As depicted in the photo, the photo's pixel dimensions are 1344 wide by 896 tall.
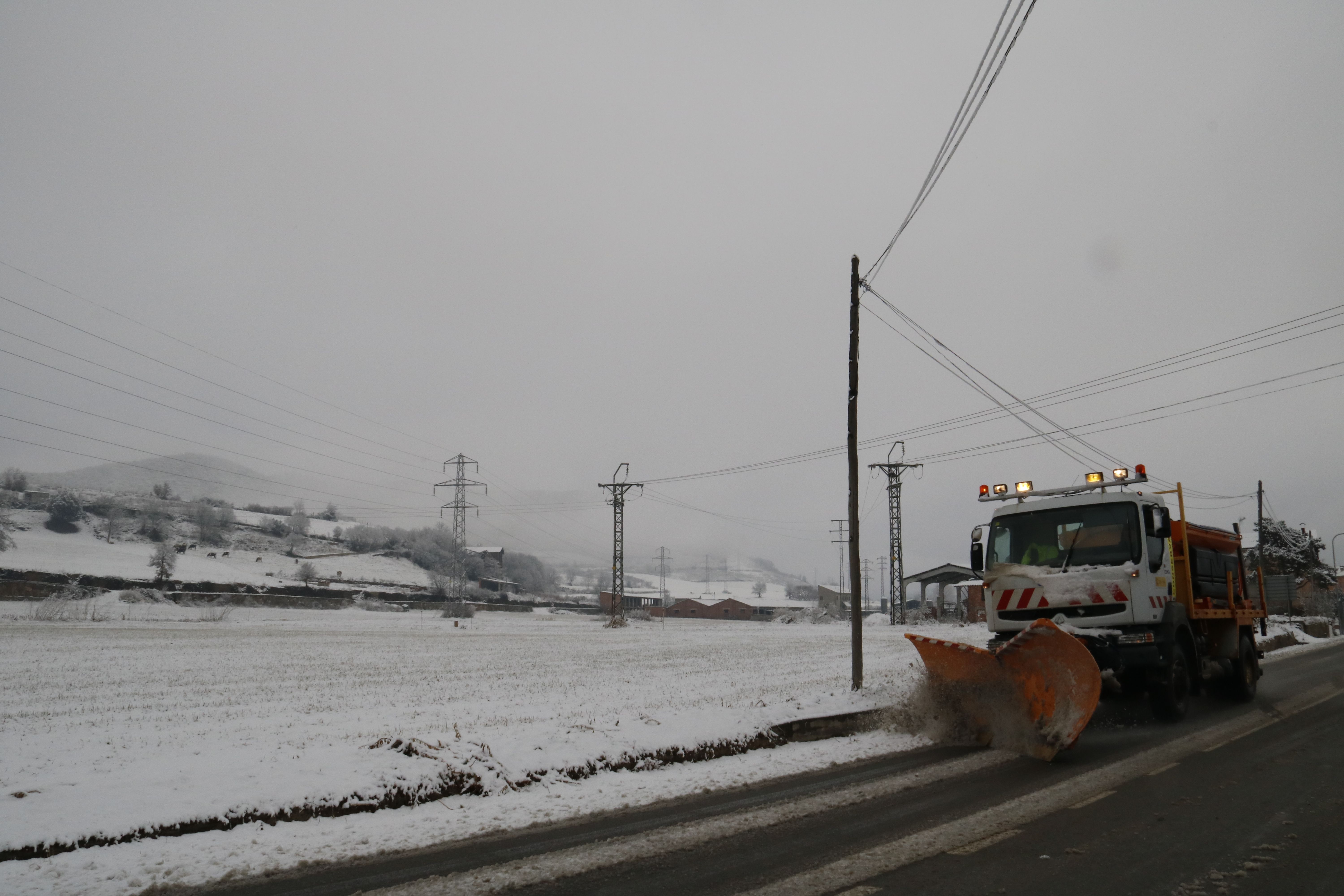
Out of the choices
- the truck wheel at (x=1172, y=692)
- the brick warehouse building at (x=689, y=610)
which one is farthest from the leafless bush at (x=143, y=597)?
the brick warehouse building at (x=689, y=610)

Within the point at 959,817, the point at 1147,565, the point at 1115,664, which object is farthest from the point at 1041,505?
the point at 959,817

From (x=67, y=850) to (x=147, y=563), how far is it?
99.1 m

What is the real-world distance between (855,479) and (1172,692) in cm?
635

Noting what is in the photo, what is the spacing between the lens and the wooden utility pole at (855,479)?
1486 centimetres

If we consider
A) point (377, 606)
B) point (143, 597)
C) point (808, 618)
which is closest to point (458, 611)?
point (377, 606)

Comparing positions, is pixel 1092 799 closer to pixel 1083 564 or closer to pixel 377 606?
pixel 1083 564

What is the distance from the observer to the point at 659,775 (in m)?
9.16

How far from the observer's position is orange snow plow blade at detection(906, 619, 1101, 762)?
9.59 m

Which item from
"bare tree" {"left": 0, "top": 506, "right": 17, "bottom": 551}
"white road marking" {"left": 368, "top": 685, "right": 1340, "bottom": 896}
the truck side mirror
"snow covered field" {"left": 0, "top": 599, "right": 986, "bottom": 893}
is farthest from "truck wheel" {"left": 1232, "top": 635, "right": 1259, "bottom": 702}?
"bare tree" {"left": 0, "top": 506, "right": 17, "bottom": 551}

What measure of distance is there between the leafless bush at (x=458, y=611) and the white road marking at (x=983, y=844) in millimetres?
59626

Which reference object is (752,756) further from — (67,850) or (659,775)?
(67,850)

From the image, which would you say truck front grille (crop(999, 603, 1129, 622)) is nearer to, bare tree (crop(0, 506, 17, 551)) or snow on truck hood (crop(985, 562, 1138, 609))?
snow on truck hood (crop(985, 562, 1138, 609))

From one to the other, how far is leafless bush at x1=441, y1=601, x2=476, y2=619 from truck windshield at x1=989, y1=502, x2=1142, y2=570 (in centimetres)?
5488

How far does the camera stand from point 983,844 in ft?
20.0
